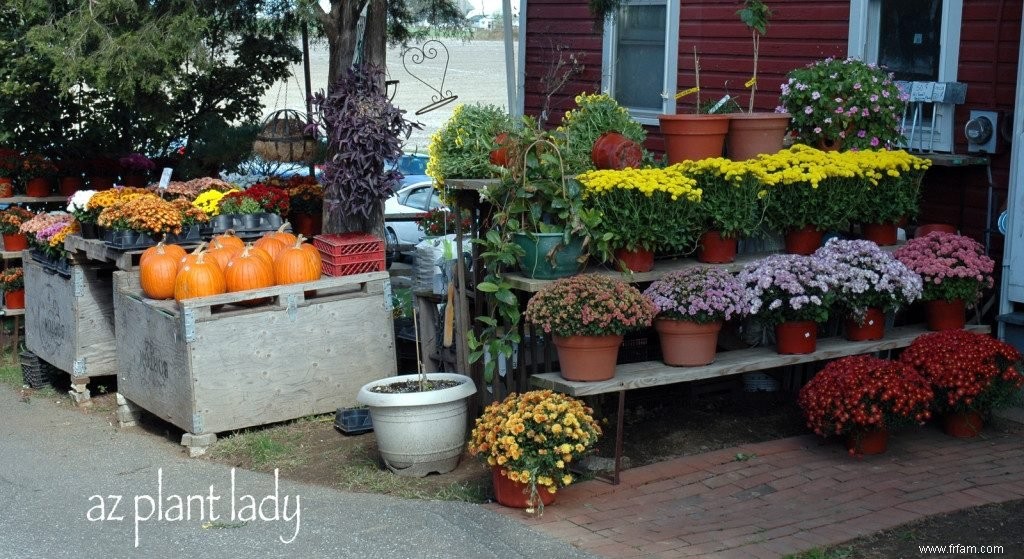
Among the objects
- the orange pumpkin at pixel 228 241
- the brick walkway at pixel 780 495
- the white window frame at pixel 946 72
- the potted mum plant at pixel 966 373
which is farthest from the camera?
the white window frame at pixel 946 72

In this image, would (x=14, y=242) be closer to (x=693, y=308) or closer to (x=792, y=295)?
(x=693, y=308)

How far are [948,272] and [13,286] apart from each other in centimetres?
721

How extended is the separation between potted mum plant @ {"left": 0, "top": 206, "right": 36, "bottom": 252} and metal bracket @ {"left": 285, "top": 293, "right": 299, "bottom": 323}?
3.64m

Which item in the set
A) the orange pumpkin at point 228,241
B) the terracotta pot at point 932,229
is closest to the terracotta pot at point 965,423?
the terracotta pot at point 932,229

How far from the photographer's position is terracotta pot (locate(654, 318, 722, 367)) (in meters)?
6.02

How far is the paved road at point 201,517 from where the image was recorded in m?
5.19

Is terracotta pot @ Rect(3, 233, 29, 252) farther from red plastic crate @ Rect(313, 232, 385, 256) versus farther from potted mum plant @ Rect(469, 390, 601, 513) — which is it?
potted mum plant @ Rect(469, 390, 601, 513)

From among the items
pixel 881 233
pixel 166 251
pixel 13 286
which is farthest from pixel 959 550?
pixel 13 286

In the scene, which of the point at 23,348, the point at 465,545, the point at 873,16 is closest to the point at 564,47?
the point at 873,16

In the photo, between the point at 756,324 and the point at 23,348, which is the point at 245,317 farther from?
the point at 23,348

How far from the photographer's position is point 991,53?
7.41m

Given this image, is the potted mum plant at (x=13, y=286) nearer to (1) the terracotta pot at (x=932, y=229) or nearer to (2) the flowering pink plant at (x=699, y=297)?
(2) the flowering pink plant at (x=699, y=297)

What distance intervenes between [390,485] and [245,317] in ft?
4.98

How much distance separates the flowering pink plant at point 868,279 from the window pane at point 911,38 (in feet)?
7.19
